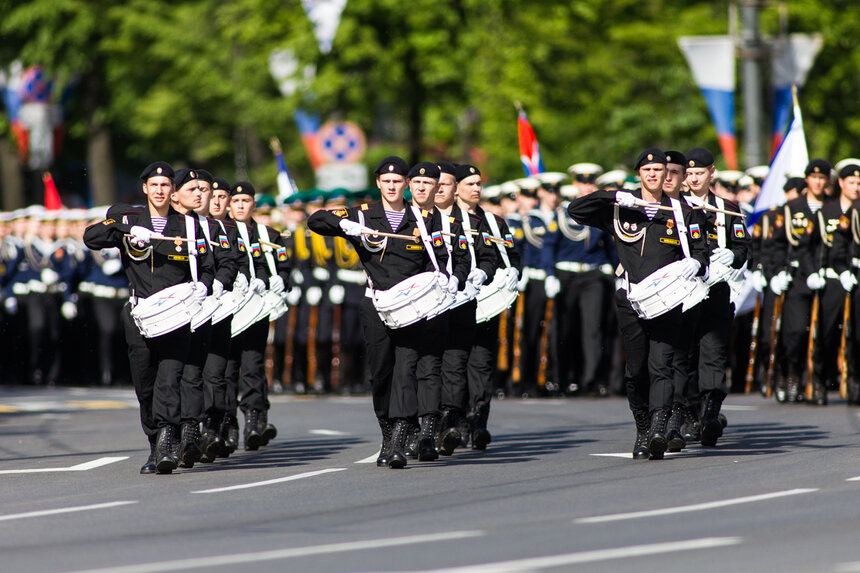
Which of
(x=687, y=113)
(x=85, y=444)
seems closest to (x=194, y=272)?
(x=85, y=444)

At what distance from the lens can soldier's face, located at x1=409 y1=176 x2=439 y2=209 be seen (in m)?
12.3

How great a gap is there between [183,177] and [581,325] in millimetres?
7753

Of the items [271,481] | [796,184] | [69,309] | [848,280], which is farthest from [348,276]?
[271,481]

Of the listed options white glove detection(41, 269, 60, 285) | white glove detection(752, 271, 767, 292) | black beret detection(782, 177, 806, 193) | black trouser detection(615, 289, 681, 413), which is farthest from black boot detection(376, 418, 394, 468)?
white glove detection(41, 269, 60, 285)

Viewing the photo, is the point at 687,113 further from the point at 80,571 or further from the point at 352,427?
the point at 80,571

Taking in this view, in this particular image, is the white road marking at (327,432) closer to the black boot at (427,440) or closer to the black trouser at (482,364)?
the black trouser at (482,364)

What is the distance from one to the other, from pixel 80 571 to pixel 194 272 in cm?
434

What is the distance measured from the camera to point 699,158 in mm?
13141

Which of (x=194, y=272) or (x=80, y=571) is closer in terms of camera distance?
(x=80, y=571)

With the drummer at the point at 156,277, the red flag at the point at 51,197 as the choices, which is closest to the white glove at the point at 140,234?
the drummer at the point at 156,277

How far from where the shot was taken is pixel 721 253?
41.5ft

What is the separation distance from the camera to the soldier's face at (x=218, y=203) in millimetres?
13750

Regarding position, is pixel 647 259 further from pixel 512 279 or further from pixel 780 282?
pixel 780 282

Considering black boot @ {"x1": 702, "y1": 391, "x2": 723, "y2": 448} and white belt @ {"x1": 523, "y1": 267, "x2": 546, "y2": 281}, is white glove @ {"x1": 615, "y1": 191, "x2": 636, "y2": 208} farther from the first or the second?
white belt @ {"x1": 523, "y1": 267, "x2": 546, "y2": 281}
